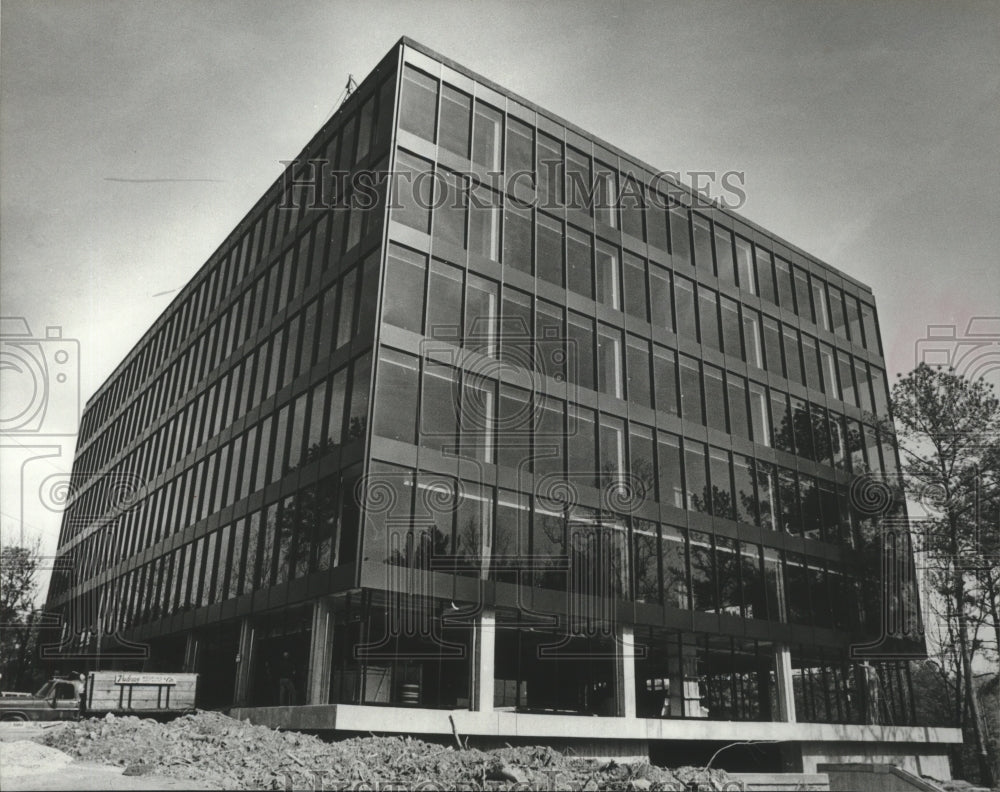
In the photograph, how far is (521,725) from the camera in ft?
78.3

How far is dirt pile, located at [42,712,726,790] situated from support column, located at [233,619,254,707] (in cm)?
893

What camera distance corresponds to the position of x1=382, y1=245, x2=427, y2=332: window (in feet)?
85.9

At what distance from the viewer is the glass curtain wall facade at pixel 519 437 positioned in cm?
2484

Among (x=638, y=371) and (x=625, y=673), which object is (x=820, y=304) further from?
(x=625, y=673)

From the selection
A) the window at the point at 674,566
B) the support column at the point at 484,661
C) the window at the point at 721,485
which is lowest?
the support column at the point at 484,661

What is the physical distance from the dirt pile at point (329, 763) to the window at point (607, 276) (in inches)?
706

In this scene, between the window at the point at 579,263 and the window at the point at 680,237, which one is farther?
the window at the point at 680,237

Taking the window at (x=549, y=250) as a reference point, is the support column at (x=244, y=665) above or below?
below

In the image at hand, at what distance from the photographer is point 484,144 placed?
30844mm

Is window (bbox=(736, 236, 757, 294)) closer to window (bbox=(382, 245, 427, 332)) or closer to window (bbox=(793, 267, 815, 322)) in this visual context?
window (bbox=(793, 267, 815, 322))

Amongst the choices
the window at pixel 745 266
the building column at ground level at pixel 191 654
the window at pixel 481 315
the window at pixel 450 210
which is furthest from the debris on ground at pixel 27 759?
the window at pixel 745 266

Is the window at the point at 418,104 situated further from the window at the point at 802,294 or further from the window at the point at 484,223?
the window at the point at 802,294

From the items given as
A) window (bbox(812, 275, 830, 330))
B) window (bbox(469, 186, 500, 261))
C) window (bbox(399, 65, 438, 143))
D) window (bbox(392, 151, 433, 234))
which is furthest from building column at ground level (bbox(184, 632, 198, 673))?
window (bbox(812, 275, 830, 330))

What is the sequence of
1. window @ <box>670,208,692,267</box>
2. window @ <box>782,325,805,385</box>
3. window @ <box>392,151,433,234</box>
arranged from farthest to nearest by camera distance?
window @ <box>782,325,805,385</box> → window @ <box>670,208,692,267</box> → window @ <box>392,151,433,234</box>
